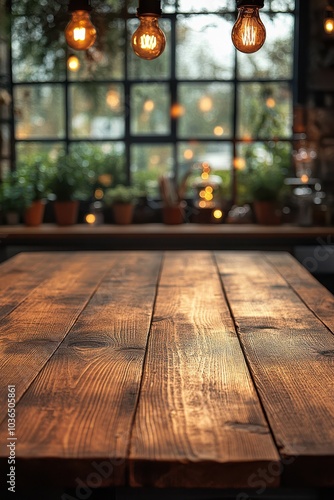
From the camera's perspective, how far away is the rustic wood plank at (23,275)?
2.63 m

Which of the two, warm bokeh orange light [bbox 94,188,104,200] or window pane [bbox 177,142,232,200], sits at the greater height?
window pane [bbox 177,142,232,200]

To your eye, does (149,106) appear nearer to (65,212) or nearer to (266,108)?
(266,108)

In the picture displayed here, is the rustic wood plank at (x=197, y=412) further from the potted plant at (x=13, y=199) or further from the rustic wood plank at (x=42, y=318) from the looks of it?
the potted plant at (x=13, y=199)

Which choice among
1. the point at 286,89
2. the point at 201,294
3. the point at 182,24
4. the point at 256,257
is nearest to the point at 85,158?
the point at 182,24

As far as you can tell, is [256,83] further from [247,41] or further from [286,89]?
[247,41]

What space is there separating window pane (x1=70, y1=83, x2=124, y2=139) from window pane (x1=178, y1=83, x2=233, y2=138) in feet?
1.53

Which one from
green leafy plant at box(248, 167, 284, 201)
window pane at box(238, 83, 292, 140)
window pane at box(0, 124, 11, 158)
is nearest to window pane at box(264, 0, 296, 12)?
window pane at box(238, 83, 292, 140)

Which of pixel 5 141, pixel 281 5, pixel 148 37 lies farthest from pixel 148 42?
pixel 5 141

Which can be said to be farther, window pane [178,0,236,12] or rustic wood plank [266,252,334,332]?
window pane [178,0,236,12]

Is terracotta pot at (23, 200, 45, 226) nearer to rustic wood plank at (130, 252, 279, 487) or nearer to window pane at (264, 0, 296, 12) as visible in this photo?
window pane at (264, 0, 296, 12)

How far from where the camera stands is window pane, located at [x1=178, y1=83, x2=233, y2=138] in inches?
236

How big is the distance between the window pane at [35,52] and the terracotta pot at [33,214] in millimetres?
964

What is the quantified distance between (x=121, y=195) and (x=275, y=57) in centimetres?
151

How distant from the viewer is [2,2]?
5.68 metres
